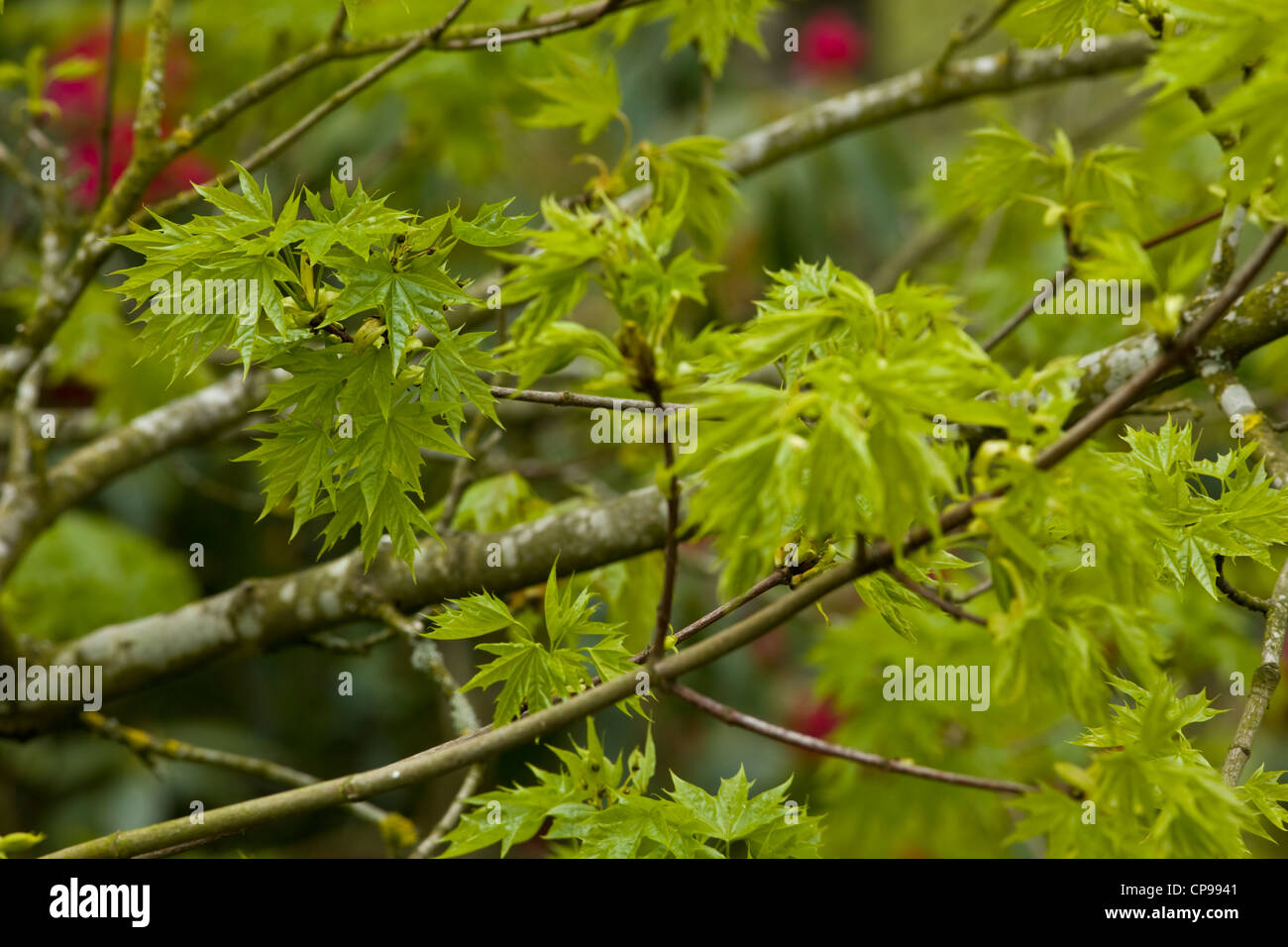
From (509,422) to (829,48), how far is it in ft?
7.23

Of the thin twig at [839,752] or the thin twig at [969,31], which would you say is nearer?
the thin twig at [839,752]

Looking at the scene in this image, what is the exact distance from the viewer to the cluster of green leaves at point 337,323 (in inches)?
34.5

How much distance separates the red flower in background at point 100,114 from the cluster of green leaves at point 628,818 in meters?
2.31

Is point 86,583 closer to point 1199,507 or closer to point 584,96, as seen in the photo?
point 584,96

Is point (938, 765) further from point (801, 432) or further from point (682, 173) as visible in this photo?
point (801, 432)

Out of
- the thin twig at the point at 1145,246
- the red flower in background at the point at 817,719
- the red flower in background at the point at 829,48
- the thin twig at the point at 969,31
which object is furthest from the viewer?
the red flower in background at the point at 829,48

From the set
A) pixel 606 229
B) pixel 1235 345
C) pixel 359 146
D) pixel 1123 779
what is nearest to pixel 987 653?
pixel 1235 345

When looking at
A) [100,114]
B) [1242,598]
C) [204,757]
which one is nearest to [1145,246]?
[1242,598]

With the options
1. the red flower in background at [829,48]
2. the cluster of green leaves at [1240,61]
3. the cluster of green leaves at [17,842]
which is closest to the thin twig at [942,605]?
the cluster of green leaves at [1240,61]

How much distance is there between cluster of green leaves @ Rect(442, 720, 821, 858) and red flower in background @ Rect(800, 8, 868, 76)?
347 cm

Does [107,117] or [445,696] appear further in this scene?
[107,117]

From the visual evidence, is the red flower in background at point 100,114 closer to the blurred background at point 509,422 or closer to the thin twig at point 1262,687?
the blurred background at point 509,422

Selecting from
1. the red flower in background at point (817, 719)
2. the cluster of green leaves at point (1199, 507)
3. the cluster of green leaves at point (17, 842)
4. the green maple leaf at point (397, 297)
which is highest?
the green maple leaf at point (397, 297)

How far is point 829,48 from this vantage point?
150 inches
